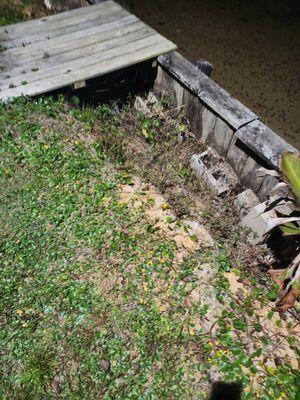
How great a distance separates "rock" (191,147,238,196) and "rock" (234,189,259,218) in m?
0.22

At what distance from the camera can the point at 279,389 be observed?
2.80 meters

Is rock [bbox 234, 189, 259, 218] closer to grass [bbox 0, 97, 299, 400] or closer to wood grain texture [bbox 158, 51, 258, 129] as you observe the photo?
grass [bbox 0, 97, 299, 400]

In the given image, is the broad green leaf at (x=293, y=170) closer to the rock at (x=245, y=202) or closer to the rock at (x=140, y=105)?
the rock at (x=245, y=202)

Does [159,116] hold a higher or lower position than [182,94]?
lower

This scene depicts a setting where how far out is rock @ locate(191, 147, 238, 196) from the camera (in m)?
4.02

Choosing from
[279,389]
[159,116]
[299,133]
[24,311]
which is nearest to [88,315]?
[24,311]

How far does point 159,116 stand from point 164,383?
324cm

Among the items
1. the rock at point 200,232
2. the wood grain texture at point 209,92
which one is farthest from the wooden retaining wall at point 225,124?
the rock at point 200,232

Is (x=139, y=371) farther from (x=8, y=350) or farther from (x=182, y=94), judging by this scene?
(x=182, y=94)

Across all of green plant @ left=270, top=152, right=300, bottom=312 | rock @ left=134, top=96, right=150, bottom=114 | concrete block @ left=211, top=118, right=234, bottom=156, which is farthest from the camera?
rock @ left=134, top=96, right=150, bottom=114

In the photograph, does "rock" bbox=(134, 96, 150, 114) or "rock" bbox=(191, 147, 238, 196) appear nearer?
"rock" bbox=(191, 147, 238, 196)

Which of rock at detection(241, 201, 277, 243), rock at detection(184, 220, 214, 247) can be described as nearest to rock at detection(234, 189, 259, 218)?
rock at detection(241, 201, 277, 243)

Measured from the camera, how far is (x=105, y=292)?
3111mm

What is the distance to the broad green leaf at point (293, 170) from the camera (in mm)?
3164
